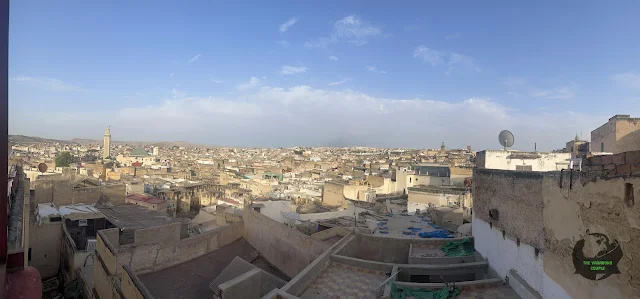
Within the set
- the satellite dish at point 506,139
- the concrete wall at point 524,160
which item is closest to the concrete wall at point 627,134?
the concrete wall at point 524,160

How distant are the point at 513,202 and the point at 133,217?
1805 centimetres

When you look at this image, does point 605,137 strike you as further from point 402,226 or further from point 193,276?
point 193,276

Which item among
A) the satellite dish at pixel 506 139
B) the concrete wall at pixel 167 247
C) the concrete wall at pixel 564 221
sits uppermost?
the satellite dish at pixel 506 139

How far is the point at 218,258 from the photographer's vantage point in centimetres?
1295

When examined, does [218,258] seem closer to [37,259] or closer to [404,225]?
[404,225]

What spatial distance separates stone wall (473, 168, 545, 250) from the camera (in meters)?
7.45

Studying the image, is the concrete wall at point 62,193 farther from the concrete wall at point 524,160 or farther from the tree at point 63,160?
the tree at point 63,160

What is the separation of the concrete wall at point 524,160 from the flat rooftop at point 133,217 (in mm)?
14778

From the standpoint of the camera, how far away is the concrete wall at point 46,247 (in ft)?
52.5

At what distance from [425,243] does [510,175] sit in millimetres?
4166

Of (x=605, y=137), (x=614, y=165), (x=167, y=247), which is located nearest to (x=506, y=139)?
(x=605, y=137)

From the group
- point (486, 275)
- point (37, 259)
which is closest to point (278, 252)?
point (486, 275)

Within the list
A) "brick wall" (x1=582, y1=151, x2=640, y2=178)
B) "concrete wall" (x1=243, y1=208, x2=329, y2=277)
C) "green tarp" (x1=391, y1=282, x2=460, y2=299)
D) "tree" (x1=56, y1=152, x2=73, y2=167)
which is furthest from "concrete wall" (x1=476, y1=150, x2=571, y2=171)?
"tree" (x1=56, y1=152, x2=73, y2=167)

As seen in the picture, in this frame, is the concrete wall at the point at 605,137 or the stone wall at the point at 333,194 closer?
the concrete wall at the point at 605,137
